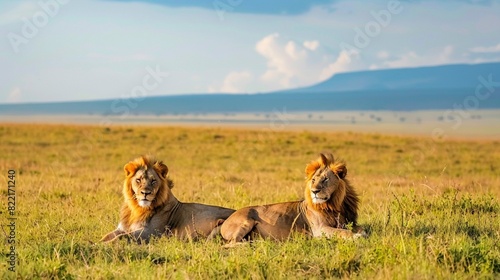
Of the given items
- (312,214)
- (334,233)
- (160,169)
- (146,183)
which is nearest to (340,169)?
(312,214)

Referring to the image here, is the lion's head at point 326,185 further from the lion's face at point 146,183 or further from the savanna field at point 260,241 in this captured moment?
the lion's face at point 146,183

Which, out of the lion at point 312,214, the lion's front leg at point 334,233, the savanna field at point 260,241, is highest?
the lion at point 312,214

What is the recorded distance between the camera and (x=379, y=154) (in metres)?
28.0

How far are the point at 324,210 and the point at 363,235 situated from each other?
0.51 metres

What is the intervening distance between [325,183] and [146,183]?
1.88 meters

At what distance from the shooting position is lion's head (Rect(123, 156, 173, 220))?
29.0ft

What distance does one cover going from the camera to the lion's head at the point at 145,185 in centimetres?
884

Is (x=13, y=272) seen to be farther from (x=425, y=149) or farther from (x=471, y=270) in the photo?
(x=425, y=149)

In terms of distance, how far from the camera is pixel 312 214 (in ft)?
28.3

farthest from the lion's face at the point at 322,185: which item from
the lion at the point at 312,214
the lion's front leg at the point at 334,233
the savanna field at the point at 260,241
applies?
the savanna field at the point at 260,241

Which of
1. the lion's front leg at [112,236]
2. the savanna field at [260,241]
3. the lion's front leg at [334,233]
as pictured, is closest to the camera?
the savanna field at [260,241]

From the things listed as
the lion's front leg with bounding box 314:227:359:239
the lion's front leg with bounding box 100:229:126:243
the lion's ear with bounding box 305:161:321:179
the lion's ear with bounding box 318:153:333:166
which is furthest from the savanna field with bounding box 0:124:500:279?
the lion's ear with bounding box 318:153:333:166

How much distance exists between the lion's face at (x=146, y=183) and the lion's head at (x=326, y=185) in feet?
5.18

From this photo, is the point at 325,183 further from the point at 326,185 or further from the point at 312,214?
the point at 312,214
